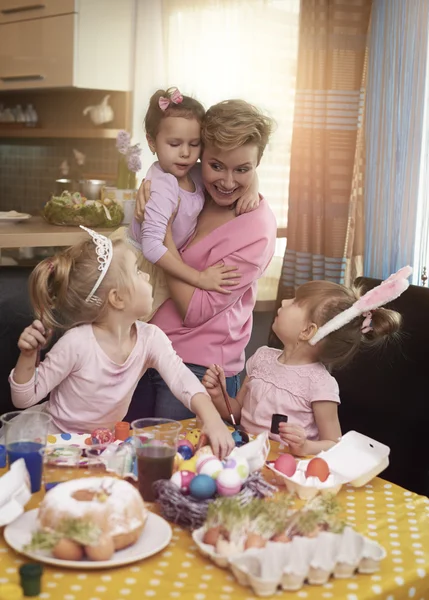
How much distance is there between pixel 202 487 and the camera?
1344 mm

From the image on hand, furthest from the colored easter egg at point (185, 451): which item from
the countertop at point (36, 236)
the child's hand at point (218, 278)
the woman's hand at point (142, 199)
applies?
the countertop at point (36, 236)

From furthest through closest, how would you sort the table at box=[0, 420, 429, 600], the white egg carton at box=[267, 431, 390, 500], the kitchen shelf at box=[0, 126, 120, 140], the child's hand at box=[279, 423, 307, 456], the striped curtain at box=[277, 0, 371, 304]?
the kitchen shelf at box=[0, 126, 120, 140], the striped curtain at box=[277, 0, 371, 304], the child's hand at box=[279, 423, 307, 456], the white egg carton at box=[267, 431, 390, 500], the table at box=[0, 420, 429, 600]

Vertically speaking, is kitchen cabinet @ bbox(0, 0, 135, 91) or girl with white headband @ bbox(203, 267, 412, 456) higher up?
kitchen cabinet @ bbox(0, 0, 135, 91)

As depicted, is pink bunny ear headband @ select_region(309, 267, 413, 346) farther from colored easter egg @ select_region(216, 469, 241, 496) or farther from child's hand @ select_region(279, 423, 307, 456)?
colored easter egg @ select_region(216, 469, 241, 496)

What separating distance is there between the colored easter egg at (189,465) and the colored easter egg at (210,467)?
0.01 m

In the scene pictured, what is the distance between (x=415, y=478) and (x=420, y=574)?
1096 mm

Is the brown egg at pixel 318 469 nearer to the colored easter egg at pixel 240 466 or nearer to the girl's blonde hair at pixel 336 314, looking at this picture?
the colored easter egg at pixel 240 466

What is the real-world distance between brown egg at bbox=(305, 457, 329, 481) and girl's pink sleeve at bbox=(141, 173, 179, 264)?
82 centimetres

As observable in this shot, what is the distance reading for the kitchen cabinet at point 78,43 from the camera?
425 centimetres

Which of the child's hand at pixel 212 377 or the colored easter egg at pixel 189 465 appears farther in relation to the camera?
the child's hand at pixel 212 377

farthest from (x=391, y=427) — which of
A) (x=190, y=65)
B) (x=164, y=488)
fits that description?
(x=190, y=65)

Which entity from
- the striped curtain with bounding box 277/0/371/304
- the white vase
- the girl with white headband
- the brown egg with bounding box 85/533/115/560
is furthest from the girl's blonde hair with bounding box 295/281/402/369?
the white vase

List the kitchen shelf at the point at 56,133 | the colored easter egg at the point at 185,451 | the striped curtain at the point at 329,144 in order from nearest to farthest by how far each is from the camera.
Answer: the colored easter egg at the point at 185,451 < the striped curtain at the point at 329,144 < the kitchen shelf at the point at 56,133

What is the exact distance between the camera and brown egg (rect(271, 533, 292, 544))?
1.19m
